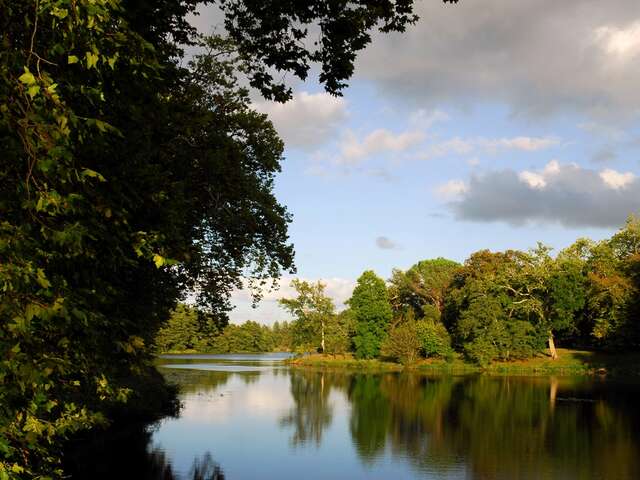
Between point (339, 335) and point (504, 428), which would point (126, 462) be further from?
point (339, 335)

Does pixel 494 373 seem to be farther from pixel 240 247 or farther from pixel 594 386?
pixel 240 247

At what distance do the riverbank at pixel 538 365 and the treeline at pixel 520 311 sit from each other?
3.93 ft

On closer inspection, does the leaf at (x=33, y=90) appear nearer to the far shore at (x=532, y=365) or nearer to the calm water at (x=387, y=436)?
the calm water at (x=387, y=436)

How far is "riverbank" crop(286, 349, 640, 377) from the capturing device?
204 ft

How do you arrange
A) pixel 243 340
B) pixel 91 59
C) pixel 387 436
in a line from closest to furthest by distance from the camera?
pixel 91 59 → pixel 387 436 → pixel 243 340

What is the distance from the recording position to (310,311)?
8950cm

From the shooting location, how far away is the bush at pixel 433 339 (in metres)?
73.6

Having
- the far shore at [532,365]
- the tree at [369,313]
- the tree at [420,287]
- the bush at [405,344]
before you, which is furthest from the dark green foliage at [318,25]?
the tree at [420,287]

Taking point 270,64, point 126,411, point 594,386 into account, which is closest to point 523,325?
point 594,386

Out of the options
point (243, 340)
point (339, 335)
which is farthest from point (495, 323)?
point (243, 340)

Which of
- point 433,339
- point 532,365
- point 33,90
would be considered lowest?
point 532,365

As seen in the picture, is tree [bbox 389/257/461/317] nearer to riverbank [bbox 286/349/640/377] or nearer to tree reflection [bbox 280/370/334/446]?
riverbank [bbox 286/349/640/377]

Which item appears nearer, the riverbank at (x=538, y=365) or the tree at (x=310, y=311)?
the riverbank at (x=538, y=365)

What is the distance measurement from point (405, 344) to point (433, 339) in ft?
12.0
